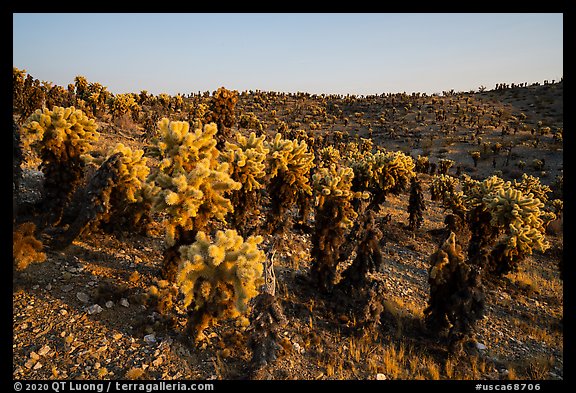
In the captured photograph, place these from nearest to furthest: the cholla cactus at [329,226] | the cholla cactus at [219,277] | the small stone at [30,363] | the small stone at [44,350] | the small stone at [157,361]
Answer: the small stone at [30,363], the small stone at [44,350], the small stone at [157,361], the cholla cactus at [219,277], the cholla cactus at [329,226]

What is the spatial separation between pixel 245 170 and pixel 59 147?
5645 millimetres

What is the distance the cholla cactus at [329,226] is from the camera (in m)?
9.83

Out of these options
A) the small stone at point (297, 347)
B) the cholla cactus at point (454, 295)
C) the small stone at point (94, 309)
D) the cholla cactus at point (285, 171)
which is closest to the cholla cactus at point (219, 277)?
the small stone at point (297, 347)

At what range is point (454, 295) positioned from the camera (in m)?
8.04

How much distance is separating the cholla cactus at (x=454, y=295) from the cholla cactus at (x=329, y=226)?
2734 millimetres

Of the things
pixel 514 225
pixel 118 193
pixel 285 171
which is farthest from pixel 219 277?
pixel 514 225

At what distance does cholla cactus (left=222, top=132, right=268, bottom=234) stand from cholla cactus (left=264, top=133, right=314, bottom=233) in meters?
→ 0.40

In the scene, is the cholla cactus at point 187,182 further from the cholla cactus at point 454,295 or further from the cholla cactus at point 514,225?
the cholla cactus at point 514,225

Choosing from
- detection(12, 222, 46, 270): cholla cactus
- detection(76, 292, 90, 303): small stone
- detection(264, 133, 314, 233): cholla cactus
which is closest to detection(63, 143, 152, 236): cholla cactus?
detection(12, 222, 46, 270): cholla cactus

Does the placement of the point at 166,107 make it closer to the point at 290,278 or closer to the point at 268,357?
the point at 290,278
